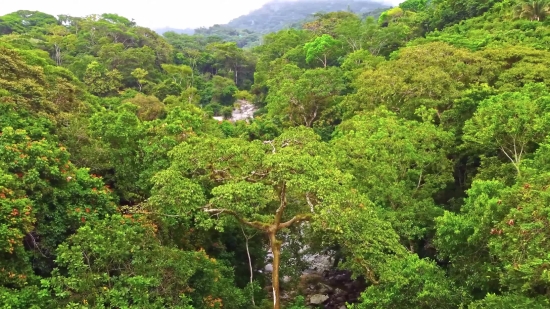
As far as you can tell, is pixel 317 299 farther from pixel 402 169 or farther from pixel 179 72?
pixel 179 72

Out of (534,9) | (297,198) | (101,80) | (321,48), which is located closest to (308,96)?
(321,48)

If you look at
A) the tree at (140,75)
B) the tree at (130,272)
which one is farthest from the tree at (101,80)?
the tree at (130,272)

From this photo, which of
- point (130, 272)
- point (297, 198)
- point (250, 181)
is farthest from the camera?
point (297, 198)

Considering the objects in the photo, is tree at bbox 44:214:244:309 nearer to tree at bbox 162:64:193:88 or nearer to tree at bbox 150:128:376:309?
tree at bbox 150:128:376:309

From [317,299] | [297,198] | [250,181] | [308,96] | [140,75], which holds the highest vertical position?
[140,75]

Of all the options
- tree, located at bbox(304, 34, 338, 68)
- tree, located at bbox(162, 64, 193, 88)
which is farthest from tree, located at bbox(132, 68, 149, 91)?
tree, located at bbox(304, 34, 338, 68)

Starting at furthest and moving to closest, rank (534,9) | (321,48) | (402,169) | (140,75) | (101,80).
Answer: (140,75) < (321,48) < (101,80) < (534,9) < (402,169)

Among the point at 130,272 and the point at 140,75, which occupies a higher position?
the point at 140,75
